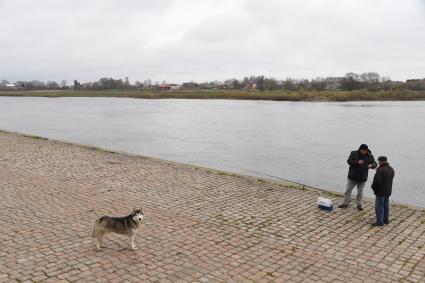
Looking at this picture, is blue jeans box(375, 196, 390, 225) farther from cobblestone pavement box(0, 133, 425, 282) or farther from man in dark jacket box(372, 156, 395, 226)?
cobblestone pavement box(0, 133, 425, 282)

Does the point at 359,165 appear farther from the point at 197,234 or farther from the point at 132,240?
the point at 132,240

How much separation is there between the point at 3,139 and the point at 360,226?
17.5 m

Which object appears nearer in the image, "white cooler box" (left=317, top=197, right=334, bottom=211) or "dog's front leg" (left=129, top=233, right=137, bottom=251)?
"dog's front leg" (left=129, top=233, right=137, bottom=251)

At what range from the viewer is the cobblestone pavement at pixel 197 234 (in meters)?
5.48

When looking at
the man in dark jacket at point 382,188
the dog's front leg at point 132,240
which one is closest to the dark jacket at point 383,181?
the man in dark jacket at point 382,188

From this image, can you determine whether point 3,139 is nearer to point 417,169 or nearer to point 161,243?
point 161,243

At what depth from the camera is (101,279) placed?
17.1ft

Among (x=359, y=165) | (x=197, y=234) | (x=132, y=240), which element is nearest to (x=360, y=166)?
(x=359, y=165)

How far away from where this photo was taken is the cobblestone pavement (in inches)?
216

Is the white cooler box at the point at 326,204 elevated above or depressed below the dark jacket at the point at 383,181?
below

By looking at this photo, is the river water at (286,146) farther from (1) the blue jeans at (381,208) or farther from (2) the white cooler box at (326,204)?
(1) the blue jeans at (381,208)

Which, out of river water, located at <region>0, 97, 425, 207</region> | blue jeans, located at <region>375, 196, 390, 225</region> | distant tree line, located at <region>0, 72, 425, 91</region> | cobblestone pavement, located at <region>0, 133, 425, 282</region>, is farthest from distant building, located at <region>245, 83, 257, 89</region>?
blue jeans, located at <region>375, 196, 390, 225</region>

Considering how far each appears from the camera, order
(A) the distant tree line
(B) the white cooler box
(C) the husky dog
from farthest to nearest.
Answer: (A) the distant tree line
(B) the white cooler box
(C) the husky dog

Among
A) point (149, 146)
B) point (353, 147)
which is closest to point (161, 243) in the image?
point (149, 146)
